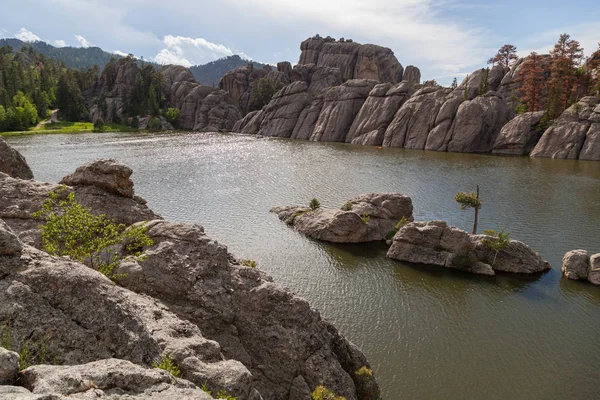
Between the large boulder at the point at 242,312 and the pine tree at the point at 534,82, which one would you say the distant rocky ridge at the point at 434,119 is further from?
the large boulder at the point at 242,312

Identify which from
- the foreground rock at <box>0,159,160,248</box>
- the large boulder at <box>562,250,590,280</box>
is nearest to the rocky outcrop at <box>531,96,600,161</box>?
the large boulder at <box>562,250,590,280</box>

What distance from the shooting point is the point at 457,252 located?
3662 cm

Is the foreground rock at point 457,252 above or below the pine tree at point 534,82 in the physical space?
below

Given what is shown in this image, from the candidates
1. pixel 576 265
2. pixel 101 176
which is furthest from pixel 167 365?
pixel 576 265

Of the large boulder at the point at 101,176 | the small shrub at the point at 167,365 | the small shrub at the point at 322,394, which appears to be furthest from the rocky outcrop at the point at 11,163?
the small shrub at the point at 322,394

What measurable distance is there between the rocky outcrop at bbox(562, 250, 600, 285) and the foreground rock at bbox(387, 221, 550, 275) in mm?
1901

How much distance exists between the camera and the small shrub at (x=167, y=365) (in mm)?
9461

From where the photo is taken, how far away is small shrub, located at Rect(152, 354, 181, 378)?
946 cm

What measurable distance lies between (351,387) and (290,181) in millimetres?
56272

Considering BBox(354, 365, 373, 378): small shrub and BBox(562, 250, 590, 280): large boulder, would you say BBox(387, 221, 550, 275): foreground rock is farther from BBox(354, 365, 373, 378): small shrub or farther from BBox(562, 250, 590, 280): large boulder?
BBox(354, 365, 373, 378): small shrub

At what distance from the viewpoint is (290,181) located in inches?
2785

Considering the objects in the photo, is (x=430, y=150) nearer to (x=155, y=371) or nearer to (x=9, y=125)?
(x=155, y=371)

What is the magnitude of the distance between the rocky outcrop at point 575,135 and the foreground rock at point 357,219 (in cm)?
7043

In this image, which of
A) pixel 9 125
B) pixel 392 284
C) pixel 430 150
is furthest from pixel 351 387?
pixel 9 125
